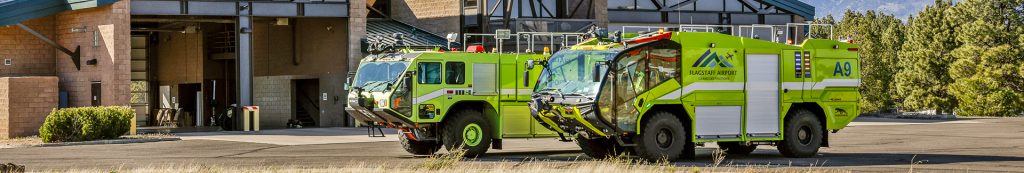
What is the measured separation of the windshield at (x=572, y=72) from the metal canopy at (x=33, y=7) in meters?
20.1

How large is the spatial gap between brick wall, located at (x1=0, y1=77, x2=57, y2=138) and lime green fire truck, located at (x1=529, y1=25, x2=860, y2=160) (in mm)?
19672

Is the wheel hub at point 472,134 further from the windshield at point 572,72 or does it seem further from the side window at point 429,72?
the windshield at point 572,72

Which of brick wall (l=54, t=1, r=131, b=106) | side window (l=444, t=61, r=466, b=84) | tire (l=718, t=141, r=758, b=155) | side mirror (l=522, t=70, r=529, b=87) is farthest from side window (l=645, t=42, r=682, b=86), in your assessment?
brick wall (l=54, t=1, r=131, b=106)

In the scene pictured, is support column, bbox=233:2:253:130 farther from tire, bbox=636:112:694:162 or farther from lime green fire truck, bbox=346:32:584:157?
tire, bbox=636:112:694:162

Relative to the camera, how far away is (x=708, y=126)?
2566cm

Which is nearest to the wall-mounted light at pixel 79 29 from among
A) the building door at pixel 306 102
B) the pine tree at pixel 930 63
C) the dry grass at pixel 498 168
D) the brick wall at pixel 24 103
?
the brick wall at pixel 24 103

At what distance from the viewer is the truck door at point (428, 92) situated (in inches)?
1077

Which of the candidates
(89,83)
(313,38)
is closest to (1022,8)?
(313,38)

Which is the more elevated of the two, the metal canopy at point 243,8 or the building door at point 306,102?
the metal canopy at point 243,8

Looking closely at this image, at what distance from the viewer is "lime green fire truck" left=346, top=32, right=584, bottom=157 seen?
27328 millimetres

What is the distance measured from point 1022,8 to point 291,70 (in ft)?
122

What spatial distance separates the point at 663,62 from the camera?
82.2ft

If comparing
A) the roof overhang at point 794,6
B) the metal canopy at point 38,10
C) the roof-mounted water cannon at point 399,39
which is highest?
the roof overhang at point 794,6

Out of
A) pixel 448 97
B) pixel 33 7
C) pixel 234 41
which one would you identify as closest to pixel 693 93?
pixel 448 97
